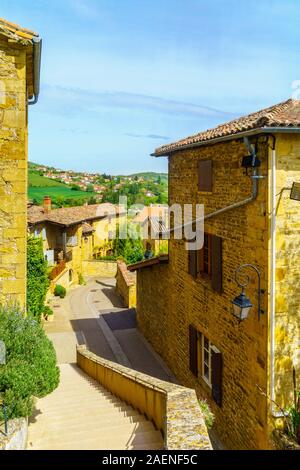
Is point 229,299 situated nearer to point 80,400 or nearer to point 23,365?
point 80,400

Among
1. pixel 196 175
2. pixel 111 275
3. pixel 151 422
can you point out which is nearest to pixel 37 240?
pixel 196 175

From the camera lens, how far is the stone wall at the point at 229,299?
8.05 m

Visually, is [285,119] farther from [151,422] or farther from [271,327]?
[151,422]

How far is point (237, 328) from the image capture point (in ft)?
29.9

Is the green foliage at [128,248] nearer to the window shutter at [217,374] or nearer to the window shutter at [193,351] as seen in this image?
the window shutter at [193,351]

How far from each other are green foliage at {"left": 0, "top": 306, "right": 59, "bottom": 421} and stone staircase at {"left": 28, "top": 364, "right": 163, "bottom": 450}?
2.39 feet

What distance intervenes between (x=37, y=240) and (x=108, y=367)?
10.3 m

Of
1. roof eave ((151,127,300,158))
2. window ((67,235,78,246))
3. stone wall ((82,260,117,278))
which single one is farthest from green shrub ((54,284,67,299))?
roof eave ((151,127,300,158))

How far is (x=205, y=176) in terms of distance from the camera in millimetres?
10594

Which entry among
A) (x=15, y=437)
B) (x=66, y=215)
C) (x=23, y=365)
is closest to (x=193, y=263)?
(x=23, y=365)

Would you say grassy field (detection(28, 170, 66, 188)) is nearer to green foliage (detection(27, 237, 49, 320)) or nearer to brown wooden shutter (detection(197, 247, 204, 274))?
green foliage (detection(27, 237, 49, 320))

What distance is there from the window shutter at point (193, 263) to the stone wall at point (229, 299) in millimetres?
233

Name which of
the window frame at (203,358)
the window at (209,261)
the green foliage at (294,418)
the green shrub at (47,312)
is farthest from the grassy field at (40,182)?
the green foliage at (294,418)

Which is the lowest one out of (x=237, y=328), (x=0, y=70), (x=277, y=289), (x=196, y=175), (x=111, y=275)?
(x=111, y=275)
